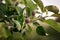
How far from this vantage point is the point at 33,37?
652 millimetres

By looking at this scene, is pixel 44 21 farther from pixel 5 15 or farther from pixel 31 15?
pixel 5 15

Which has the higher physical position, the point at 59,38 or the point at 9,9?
the point at 9,9

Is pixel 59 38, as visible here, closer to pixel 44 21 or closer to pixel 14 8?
pixel 44 21

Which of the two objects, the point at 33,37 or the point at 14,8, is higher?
the point at 14,8

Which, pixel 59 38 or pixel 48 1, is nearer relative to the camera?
pixel 59 38

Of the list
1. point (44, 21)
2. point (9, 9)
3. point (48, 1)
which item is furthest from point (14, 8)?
point (48, 1)

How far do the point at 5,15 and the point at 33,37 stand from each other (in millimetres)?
142

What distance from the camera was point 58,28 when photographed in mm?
594

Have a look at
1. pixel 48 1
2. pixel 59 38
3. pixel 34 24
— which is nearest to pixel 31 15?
pixel 34 24

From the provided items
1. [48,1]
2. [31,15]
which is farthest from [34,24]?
[48,1]

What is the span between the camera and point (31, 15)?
637 mm

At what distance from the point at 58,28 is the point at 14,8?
0.19m

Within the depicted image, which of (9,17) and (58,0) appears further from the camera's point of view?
→ (58,0)

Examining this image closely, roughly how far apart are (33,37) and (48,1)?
642 mm
